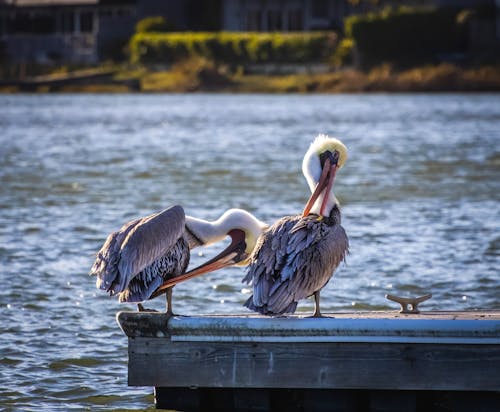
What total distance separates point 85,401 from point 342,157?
223 centimetres

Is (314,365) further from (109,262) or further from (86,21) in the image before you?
(86,21)

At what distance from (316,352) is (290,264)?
1.74 feet

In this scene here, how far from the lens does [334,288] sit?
488 inches

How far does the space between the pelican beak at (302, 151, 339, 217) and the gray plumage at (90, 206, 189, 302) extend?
75cm

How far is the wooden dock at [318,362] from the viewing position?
7.39m

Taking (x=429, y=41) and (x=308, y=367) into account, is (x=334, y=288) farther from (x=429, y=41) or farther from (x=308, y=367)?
(x=429, y=41)

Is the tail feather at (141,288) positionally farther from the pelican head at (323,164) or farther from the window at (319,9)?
the window at (319,9)

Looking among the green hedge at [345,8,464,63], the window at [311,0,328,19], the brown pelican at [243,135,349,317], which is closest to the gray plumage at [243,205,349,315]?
the brown pelican at [243,135,349,317]

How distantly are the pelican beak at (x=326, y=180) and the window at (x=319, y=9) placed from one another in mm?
51754

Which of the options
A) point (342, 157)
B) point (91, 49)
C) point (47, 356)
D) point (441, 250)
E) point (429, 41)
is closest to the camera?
point (342, 157)

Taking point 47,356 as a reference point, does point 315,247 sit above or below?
above

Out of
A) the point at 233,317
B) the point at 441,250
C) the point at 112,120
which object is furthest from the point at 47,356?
the point at 112,120

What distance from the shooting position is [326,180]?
8.37m

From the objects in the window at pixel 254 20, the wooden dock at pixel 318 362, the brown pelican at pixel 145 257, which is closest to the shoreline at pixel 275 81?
the window at pixel 254 20
